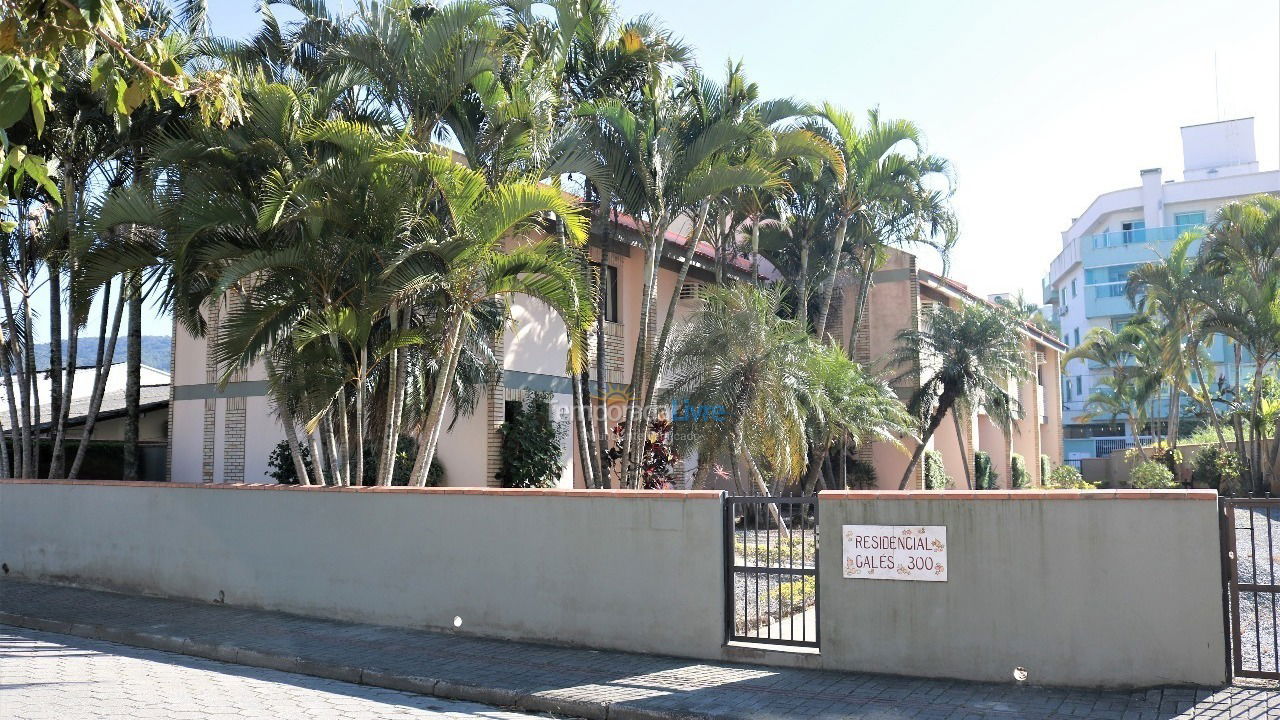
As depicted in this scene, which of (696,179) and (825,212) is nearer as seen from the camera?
(696,179)

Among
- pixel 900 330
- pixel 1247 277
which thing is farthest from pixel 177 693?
pixel 1247 277

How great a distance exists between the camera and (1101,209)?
220 feet

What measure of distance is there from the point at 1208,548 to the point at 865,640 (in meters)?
2.68

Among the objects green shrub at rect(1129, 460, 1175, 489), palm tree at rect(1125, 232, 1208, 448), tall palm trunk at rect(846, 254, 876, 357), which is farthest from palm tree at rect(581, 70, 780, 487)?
green shrub at rect(1129, 460, 1175, 489)

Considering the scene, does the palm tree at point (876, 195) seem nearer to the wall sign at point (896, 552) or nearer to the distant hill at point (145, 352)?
the wall sign at point (896, 552)

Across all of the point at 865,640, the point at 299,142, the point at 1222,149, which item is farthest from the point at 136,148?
the point at 1222,149

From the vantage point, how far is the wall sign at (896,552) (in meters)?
8.45

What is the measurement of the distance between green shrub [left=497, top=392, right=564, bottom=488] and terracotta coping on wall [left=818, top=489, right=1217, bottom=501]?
9570 millimetres

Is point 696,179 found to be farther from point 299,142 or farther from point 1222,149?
point 1222,149

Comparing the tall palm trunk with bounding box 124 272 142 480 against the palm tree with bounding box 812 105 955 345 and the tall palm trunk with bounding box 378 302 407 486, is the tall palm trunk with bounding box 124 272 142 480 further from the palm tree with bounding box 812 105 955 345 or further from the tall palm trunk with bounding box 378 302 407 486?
the palm tree with bounding box 812 105 955 345

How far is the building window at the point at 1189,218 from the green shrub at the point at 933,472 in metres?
43.2

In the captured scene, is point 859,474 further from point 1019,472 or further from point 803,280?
point 1019,472

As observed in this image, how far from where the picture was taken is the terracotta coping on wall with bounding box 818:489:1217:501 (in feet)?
25.3

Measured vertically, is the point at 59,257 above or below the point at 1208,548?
above
